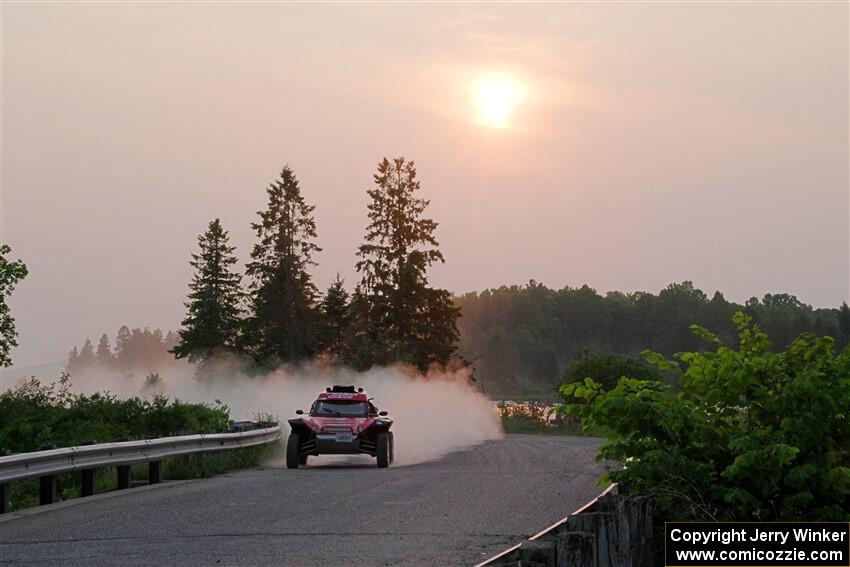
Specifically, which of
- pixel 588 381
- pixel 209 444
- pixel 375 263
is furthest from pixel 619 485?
pixel 375 263

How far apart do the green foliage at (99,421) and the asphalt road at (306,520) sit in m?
5.42

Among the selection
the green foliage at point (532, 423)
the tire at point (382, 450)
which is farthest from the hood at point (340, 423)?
the green foliage at point (532, 423)

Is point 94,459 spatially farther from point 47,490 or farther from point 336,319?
point 336,319

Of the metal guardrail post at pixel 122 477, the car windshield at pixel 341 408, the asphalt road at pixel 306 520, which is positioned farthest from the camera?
the car windshield at pixel 341 408

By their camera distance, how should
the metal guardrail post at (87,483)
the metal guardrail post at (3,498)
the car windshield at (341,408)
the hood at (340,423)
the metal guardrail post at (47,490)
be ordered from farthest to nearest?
the car windshield at (341,408) → the hood at (340,423) → the metal guardrail post at (87,483) → the metal guardrail post at (47,490) → the metal guardrail post at (3,498)

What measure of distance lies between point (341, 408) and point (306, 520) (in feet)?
45.6

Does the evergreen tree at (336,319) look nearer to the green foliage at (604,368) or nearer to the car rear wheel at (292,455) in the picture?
the green foliage at (604,368)

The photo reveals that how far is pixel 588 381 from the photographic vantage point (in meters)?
11.0

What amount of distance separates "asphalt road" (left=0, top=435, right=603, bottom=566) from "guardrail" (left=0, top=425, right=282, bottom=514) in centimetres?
55

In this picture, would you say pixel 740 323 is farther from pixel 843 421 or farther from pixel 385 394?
pixel 385 394

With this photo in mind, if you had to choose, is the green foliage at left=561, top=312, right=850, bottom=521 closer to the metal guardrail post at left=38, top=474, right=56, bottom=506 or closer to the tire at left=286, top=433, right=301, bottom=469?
the metal guardrail post at left=38, top=474, right=56, bottom=506

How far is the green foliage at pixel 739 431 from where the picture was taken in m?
10.3

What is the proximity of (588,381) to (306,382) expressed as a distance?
7414 cm

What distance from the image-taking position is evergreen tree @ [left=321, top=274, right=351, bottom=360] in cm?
9375
